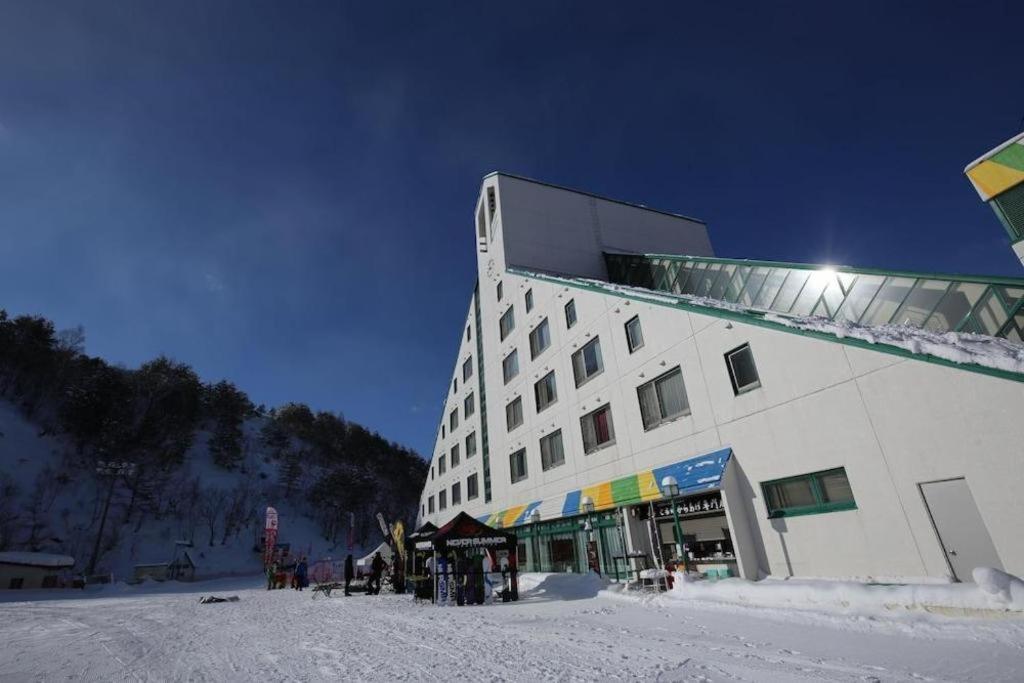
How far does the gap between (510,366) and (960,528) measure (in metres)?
22.4

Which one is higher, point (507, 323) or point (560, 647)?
point (507, 323)

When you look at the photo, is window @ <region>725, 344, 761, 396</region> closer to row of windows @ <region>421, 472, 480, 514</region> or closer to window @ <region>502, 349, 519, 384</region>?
window @ <region>502, 349, 519, 384</region>

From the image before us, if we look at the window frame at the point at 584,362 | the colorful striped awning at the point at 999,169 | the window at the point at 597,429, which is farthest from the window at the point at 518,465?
the colorful striped awning at the point at 999,169

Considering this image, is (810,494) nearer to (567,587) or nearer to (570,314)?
(567,587)

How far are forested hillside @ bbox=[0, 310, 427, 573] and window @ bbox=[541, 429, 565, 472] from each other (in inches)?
1831

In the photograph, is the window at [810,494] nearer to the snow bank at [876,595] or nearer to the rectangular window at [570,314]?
the snow bank at [876,595]

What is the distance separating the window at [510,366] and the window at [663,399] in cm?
1171

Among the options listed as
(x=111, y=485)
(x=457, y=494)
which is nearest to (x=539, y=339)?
(x=457, y=494)

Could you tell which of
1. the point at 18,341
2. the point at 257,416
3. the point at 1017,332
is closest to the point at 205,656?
the point at 1017,332

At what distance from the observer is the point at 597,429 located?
20.2 meters

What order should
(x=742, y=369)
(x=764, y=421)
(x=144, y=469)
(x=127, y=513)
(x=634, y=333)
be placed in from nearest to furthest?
(x=764, y=421), (x=742, y=369), (x=634, y=333), (x=127, y=513), (x=144, y=469)

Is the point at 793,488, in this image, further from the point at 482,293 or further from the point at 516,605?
the point at 482,293

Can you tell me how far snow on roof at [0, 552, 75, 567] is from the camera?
1436 inches

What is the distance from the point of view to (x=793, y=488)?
12055mm
